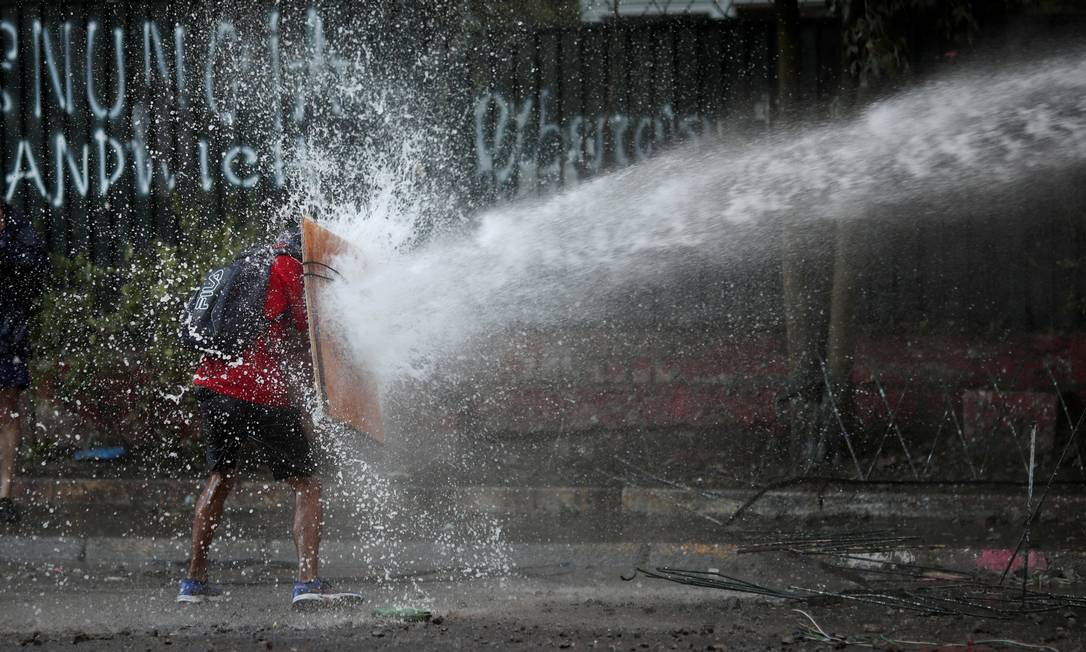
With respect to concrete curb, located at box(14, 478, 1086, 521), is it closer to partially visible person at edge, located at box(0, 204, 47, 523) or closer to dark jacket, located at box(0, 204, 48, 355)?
partially visible person at edge, located at box(0, 204, 47, 523)

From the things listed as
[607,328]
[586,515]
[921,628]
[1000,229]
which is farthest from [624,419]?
[921,628]

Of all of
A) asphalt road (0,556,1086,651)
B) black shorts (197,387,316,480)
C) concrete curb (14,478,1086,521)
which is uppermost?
black shorts (197,387,316,480)

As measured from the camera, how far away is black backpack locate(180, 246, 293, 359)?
4676 millimetres

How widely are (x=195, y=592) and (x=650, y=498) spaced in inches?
90.9

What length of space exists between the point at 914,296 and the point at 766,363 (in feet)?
3.30

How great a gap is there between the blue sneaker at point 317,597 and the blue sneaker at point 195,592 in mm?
375

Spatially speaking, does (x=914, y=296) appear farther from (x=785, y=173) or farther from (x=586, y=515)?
(x=586, y=515)

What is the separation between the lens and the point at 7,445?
6.04 metres

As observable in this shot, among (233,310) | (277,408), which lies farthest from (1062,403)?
(233,310)

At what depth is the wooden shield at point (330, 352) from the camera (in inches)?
179

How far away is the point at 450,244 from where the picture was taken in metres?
7.22

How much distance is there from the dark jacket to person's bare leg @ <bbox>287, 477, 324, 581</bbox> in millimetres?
2270

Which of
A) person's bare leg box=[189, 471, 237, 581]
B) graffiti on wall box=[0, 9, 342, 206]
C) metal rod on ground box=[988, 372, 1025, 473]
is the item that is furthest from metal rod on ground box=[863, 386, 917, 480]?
graffiti on wall box=[0, 9, 342, 206]

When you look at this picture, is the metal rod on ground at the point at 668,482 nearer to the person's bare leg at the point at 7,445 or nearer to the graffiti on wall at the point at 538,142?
the graffiti on wall at the point at 538,142
